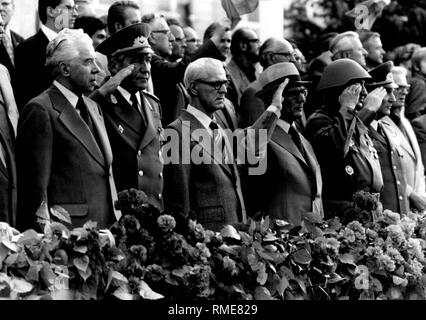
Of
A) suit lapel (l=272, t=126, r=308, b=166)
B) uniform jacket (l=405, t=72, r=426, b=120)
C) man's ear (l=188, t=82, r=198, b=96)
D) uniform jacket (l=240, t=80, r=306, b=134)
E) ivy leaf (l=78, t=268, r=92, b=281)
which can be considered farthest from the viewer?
uniform jacket (l=405, t=72, r=426, b=120)

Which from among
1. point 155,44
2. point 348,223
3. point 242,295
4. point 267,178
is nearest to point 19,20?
point 155,44

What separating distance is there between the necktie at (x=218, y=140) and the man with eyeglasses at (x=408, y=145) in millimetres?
3011

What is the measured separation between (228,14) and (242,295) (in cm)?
432

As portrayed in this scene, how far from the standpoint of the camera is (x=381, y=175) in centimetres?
1127

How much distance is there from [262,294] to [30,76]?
252cm

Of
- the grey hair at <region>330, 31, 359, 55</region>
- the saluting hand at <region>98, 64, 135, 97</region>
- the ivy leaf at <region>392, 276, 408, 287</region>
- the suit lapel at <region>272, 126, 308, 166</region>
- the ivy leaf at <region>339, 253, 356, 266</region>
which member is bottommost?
the ivy leaf at <region>392, 276, 408, 287</region>

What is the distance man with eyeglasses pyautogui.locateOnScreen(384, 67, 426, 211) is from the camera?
12469 mm

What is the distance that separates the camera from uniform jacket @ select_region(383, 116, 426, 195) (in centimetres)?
1248

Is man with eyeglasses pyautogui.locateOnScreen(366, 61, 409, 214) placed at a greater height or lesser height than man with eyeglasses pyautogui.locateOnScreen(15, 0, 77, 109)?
lesser

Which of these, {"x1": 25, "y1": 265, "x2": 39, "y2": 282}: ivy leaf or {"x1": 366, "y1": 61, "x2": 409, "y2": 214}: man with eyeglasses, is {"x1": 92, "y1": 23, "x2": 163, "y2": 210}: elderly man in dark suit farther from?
{"x1": 366, "y1": 61, "x2": 409, "y2": 214}: man with eyeglasses

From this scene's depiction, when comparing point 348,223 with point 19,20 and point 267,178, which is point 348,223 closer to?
point 267,178

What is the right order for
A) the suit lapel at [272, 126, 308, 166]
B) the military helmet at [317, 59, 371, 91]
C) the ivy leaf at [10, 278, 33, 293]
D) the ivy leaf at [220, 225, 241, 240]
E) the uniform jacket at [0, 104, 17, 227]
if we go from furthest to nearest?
the military helmet at [317, 59, 371, 91], the suit lapel at [272, 126, 308, 166], the uniform jacket at [0, 104, 17, 227], the ivy leaf at [220, 225, 241, 240], the ivy leaf at [10, 278, 33, 293]

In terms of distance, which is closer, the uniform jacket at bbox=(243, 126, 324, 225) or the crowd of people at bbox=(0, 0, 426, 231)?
the crowd of people at bbox=(0, 0, 426, 231)

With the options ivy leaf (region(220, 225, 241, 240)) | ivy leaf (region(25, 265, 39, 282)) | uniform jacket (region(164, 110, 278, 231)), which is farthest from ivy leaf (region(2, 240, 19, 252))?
uniform jacket (region(164, 110, 278, 231))
